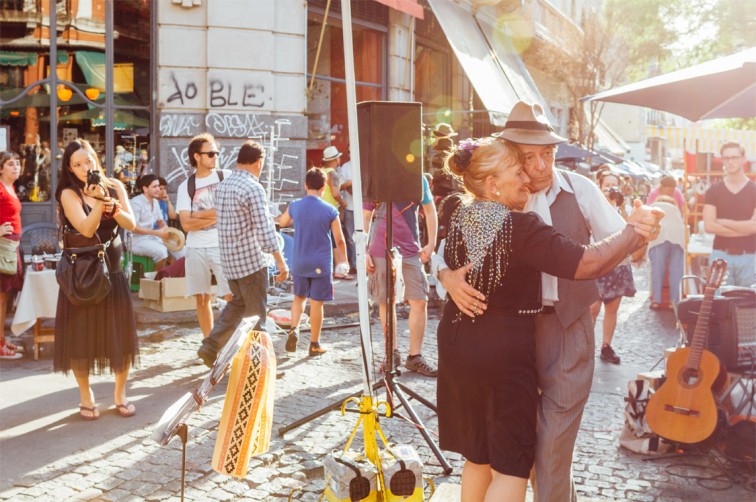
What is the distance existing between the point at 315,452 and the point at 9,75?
339 inches

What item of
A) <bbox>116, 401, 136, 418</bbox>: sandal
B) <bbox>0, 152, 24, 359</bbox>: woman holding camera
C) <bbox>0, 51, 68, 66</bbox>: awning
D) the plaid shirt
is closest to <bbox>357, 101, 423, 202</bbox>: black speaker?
the plaid shirt

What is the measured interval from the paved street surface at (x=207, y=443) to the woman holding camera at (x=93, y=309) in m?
0.37

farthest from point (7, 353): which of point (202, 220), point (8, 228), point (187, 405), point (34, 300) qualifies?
point (187, 405)

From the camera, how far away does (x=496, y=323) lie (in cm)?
319

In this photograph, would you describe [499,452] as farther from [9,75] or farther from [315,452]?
[9,75]

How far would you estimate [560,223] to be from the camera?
346cm

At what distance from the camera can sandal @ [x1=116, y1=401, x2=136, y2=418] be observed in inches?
234

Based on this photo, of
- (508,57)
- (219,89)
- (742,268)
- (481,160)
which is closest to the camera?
(481,160)

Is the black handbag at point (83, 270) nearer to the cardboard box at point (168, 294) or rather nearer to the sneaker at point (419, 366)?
the sneaker at point (419, 366)

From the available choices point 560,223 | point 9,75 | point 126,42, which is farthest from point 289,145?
point 560,223

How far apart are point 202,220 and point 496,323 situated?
4622 millimetres

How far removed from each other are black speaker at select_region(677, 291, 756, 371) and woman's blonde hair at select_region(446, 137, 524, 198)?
291 cm

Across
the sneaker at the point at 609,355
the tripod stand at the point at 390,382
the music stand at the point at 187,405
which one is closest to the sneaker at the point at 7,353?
the tripod stand at the point at 390,382

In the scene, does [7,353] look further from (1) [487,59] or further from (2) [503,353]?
(1) [487,59]
